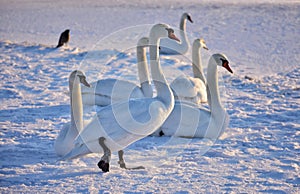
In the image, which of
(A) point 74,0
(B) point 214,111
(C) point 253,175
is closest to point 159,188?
(C) point 253,175

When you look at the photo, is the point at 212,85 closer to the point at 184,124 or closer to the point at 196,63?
the point at 184,124

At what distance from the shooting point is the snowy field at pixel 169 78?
15.4 ft

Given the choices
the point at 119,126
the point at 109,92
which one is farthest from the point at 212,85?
the point at 119,126

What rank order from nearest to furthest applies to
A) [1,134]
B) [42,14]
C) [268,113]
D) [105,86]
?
1. [1,134]
2. [268,113]
3. [105,86]
4. [42,14]

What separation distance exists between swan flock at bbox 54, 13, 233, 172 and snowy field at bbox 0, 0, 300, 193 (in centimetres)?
17

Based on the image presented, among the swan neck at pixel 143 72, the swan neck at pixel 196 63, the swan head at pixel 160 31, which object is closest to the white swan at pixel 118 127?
the swan head at pixel 160 31

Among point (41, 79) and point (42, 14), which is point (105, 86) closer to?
point (41, 79)

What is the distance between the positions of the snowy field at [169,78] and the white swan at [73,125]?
5.7 inches

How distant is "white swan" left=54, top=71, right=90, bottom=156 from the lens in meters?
5.24

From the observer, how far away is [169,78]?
29.5ft

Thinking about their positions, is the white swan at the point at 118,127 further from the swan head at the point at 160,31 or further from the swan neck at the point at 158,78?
the swan head at the point at 160,31

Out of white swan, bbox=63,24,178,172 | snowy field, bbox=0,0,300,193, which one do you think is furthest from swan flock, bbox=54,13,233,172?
snowy field, bbox=0,0,300,193

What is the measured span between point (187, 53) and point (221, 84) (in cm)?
302

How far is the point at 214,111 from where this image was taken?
619 cm
